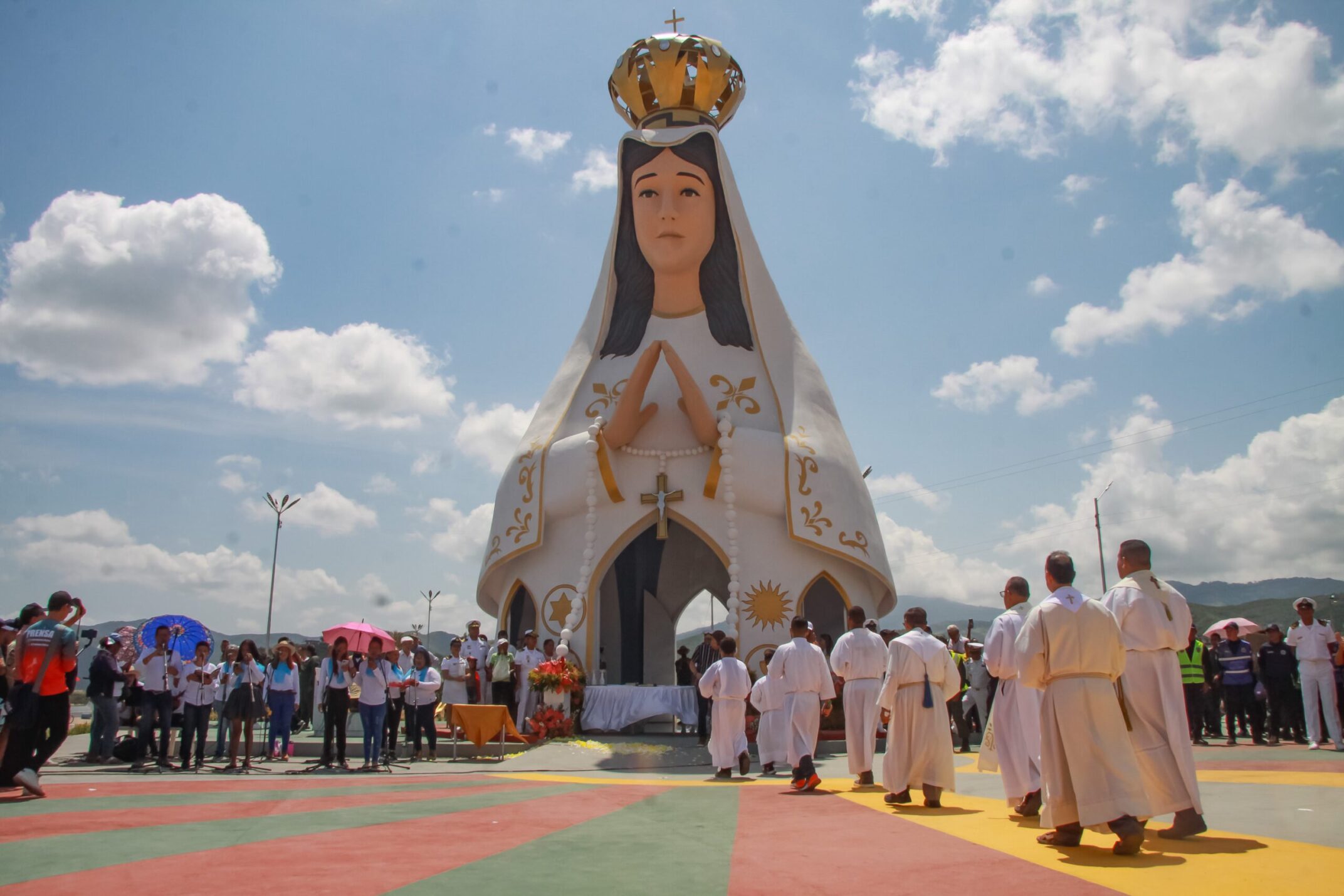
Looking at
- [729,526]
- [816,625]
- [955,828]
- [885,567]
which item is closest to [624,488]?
[729,526]

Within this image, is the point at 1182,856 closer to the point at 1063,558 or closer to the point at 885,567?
the point at 1063,558

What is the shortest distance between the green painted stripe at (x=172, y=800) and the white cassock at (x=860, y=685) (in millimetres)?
3703

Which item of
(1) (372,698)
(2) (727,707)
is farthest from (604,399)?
(2) (727,707)

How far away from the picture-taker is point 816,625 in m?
20.9

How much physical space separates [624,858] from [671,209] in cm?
1404

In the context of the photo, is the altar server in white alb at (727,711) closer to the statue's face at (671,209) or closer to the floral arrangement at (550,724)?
the floral arrangement at (550,724)

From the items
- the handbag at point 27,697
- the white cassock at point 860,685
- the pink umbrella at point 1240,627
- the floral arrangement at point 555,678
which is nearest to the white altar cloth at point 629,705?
the floral arrangement at point 555,678

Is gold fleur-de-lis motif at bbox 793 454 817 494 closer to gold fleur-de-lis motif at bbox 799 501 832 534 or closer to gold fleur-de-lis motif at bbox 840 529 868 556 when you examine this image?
gold fleur-de-lis motif at bbox 799 501 832 534

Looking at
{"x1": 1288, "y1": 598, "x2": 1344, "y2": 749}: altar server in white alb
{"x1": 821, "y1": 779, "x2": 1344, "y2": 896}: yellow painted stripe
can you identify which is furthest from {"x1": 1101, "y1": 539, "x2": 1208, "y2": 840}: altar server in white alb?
{"x1": 1288, "y1": 598, "x2": 1344, "y2": 749}: altar server in white alb

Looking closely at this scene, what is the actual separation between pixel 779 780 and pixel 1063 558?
5.30 meters

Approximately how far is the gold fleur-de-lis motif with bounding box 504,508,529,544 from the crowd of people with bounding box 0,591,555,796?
2.26 m

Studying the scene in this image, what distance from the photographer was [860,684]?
8.89 m

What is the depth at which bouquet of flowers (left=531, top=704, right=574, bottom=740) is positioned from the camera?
14.0 m

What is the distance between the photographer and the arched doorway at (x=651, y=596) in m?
20.3
